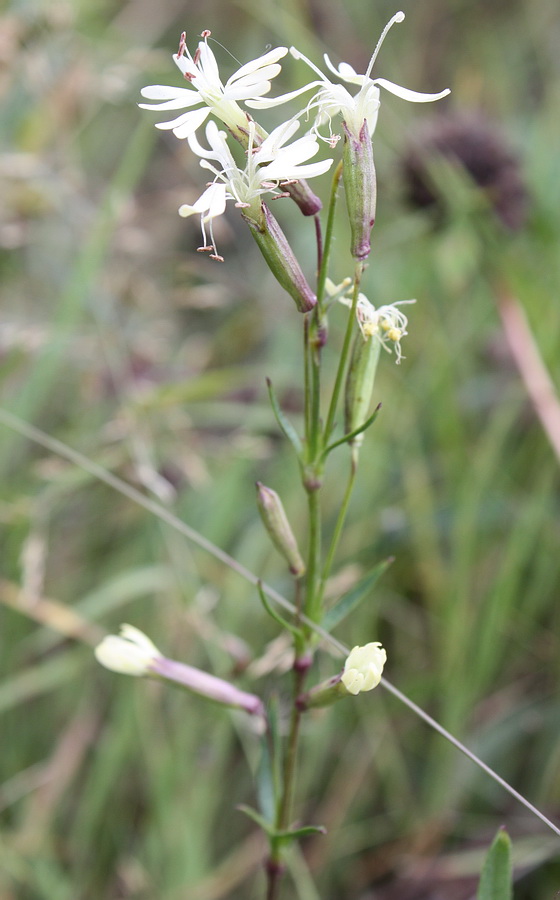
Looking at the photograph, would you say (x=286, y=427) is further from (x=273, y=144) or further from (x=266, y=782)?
(x=266, y=782)

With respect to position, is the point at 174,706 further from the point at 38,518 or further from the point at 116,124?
the point at 116,124

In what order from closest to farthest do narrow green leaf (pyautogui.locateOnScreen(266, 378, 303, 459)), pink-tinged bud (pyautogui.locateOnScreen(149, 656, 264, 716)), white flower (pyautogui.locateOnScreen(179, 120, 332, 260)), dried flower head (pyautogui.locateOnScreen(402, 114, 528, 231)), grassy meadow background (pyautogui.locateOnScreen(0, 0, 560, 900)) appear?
white flower (pyautogui.locateOnScreen(179, 120, 332, 260)) → narrow green leaf (pyautogui.locateOnScreen(266, 378, 303, 459)) → pink-tinged bud (pyautogui.locateOnScreen(149, 656, 264, 716)) → grassy meadow background (pyautogui.locateOnScreen(0, 0, 560, 900)) → dried flower head (pyautogui.locateOnScreen(402, 114, 528, 231))

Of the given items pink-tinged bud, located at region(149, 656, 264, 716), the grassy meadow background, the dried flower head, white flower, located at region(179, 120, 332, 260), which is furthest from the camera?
the dried flower head

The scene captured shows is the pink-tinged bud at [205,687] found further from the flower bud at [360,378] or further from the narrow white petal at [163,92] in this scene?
the narrow white petal at [163,92]

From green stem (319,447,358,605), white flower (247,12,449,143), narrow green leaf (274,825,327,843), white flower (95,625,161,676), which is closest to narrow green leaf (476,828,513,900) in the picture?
narrow green leaf (274,825,327,843)

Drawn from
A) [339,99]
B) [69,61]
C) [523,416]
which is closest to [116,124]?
[69,61]

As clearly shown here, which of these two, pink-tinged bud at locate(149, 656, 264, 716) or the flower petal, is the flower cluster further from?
pink-tinged bud at locate(149, 656, 264, 716)
